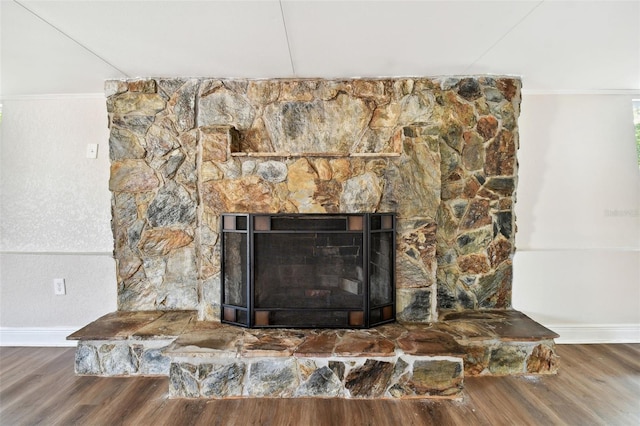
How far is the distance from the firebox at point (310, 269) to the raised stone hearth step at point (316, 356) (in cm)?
10

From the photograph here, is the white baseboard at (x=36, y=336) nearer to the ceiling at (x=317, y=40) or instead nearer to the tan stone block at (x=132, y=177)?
the tan stone block at (x=132, y=177)

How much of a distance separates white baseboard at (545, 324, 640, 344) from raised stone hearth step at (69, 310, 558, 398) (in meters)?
0.57

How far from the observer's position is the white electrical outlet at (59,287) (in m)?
2.54

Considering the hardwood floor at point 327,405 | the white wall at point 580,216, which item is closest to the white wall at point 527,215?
the white wall at point 580,216

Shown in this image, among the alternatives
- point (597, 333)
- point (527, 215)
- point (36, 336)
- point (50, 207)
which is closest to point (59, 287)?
point (36, 336)

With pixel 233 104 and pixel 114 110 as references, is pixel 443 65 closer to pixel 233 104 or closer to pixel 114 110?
pixel 233 104

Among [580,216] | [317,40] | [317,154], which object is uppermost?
[317,40]

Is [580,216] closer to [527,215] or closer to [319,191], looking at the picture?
[527,215]

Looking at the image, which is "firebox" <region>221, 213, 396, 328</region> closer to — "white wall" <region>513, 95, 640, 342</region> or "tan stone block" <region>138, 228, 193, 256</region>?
"tan stone block" <region>138, 228, 193, 256</region>

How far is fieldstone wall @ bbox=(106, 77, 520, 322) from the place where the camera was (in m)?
2.23

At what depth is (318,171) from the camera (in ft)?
7.32

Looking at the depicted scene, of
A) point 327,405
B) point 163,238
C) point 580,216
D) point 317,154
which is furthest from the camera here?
point 580,216

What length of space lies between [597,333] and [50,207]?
4.53 meters

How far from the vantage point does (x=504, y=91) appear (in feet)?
7.92
